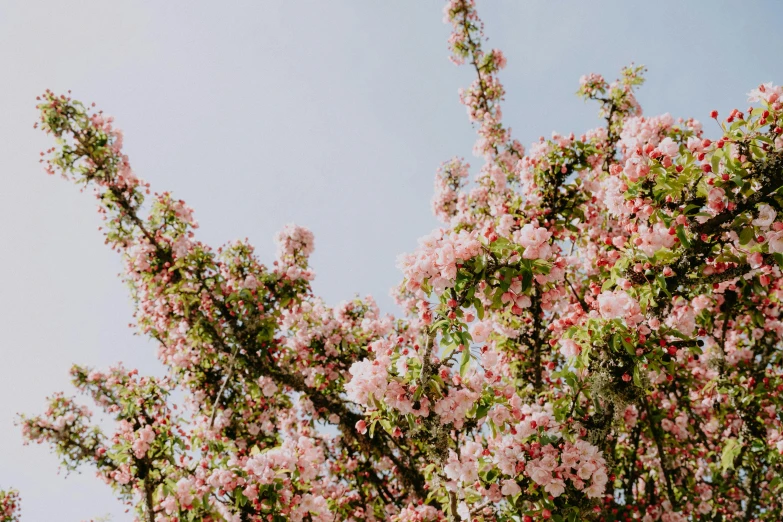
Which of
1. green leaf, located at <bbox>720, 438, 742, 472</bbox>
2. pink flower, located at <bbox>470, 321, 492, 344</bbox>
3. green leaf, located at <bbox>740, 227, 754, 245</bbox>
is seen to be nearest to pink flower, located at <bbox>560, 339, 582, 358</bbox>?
pink flower, located at <bbox>470, 321, 492, 344</bbox>

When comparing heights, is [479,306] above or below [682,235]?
below

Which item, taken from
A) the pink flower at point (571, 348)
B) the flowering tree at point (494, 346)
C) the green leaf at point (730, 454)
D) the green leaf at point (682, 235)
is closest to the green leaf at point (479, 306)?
the flowering tree at point (494, 346)

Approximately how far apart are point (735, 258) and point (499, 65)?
7.46m

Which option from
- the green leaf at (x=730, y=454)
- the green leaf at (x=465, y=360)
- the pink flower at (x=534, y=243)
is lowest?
the green leaf at (x=465, y=360)

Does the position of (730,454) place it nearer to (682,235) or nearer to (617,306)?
(617,306)

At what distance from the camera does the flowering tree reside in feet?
11.4

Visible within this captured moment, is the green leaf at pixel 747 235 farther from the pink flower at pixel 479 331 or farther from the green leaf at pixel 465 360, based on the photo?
the green leaf at pixel 465 360

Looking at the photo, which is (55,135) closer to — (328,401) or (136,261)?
(136,261)

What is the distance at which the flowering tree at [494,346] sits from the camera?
3.47m

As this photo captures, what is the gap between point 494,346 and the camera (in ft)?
20.5

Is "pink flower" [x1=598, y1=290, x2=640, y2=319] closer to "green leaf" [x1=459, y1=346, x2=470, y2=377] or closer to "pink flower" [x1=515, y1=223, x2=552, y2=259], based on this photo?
"pink flower" [x1=515, y1=223, x2=552, y2=259]

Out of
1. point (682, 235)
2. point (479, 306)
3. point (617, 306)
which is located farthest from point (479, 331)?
point (682, 235)

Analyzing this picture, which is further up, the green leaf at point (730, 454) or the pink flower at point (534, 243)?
the pink flower at point (534, 243)

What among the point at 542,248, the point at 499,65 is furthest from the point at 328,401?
the point at 499,65
